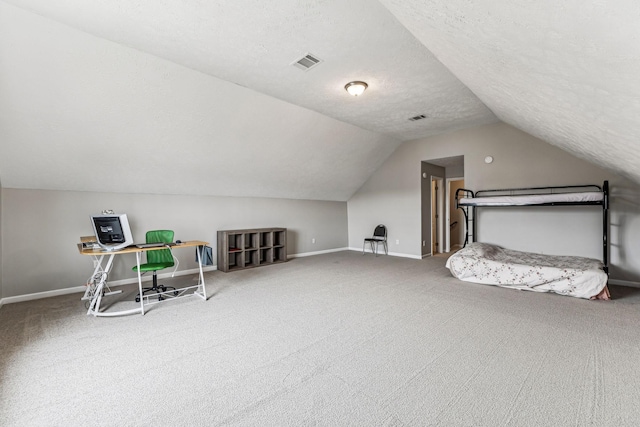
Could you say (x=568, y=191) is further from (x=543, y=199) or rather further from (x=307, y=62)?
(x=307, y=62)

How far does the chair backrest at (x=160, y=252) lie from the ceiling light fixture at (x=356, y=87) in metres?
3.27

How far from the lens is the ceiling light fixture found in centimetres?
360

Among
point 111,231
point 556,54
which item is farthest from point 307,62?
point 111,231

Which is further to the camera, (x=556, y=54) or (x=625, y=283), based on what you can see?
(x=625, y=283)

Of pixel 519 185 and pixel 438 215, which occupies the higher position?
pixel 519 185

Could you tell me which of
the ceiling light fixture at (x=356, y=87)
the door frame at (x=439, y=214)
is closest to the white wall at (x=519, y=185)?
the door frame at (x=439, y=214)

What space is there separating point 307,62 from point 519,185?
4.43m

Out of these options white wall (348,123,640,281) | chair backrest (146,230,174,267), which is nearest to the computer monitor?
chair backrest (146,230,174,267)

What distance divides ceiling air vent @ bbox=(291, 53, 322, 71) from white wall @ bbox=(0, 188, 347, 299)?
10.8 feet

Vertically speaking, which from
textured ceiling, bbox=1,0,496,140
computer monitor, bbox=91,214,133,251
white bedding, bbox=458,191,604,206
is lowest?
computer monitor, bbox=91,214,133,251

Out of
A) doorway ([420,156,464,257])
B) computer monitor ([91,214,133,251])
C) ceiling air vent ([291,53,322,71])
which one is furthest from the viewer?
doorway ([420,156,464,257])

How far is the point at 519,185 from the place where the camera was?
5133 mm

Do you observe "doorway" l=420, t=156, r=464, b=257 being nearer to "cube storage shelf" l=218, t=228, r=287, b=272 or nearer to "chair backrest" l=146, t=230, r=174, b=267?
"cube storage shelf" l=218, t=228, r=287, b=272

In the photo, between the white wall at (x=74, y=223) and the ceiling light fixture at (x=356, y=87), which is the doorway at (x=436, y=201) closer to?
the ceiling light fixture at (x=356, y=87)
